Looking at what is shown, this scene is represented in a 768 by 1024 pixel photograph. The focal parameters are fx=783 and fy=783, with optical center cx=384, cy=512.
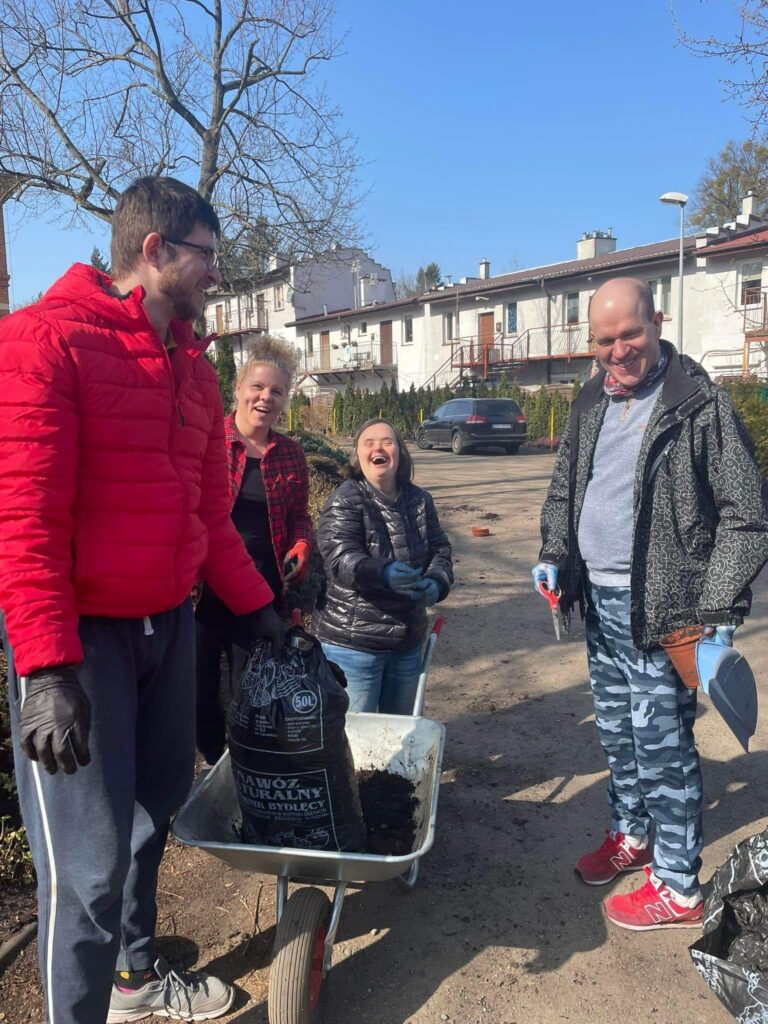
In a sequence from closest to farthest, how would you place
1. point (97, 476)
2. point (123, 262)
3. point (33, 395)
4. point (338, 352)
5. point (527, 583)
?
point (33, 395), point (97, 476), point (123, 262), point (527, 583), point (338, 352)

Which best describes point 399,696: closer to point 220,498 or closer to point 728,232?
point 220,498

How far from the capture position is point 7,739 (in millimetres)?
3105

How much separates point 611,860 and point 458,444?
61.9ft

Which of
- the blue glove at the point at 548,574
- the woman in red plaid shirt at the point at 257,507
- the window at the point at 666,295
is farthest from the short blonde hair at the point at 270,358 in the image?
the window at the point at 666,295

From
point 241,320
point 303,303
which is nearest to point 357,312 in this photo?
point 303,303

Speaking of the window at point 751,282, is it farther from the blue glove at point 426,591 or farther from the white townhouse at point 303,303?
the blue glove at point 426,591

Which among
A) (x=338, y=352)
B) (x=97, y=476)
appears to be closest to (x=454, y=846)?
(x=97, y=476)

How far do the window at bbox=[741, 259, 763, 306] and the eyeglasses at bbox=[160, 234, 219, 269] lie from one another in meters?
28.4

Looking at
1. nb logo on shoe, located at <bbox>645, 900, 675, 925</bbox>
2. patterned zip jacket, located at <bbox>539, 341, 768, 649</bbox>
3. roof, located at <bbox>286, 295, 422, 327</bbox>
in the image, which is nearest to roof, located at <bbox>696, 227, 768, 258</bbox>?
roof, located at <bbox>286, 295, 422, 327</bbox>

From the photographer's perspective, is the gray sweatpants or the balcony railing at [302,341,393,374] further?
the balcony railing at [302,341,393,374]

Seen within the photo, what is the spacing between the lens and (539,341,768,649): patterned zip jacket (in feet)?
7.90

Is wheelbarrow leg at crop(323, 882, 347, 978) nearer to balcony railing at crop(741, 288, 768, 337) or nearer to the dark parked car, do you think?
the dark parked car

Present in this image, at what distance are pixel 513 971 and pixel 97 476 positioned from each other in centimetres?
204

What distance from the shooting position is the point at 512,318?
3494 centimetres
